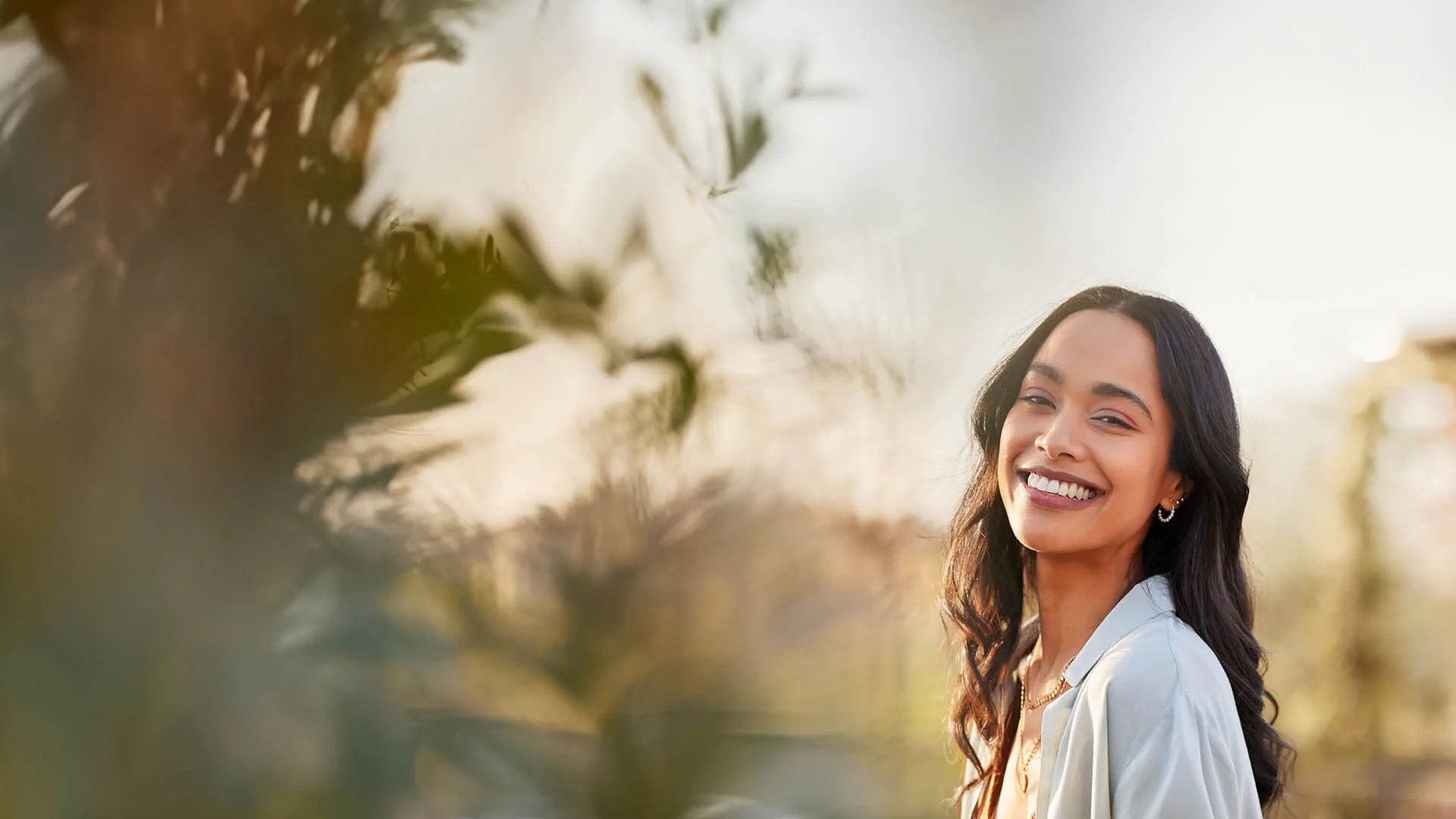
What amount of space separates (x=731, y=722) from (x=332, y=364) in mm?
742

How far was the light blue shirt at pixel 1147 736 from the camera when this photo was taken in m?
0.84

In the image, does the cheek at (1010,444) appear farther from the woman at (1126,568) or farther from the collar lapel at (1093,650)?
the collar lapel at (1093,650)

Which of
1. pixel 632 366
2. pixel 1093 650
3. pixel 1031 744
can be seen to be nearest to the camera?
pixel 1093 650

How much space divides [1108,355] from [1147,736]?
0.31 metres

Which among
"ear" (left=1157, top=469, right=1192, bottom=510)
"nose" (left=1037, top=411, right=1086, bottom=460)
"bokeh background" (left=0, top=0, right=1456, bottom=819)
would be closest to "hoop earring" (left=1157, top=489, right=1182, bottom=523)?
"ear" (left=1157, top=469, right=1192, bottom=510)

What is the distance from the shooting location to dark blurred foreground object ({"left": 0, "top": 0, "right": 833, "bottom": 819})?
1.13 metres

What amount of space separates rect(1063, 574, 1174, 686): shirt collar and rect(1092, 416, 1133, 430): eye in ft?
0.44

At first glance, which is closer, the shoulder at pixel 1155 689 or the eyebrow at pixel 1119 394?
the shoulder at pixel 1155 689

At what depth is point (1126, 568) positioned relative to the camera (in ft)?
3.46

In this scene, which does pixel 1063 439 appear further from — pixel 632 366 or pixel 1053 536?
pixel 632 366

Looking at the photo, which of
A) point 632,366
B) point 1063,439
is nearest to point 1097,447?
point 1063,439

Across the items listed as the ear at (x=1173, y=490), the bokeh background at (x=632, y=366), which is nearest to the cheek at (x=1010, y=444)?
the ear at (x=1173, y=490)

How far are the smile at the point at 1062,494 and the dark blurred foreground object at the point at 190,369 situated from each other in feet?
1.79

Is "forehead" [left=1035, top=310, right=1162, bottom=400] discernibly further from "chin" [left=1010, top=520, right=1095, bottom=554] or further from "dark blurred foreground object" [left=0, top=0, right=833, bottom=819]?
"dark blurred foreground object" [left=0, top=0, right=833, bottom=819]
